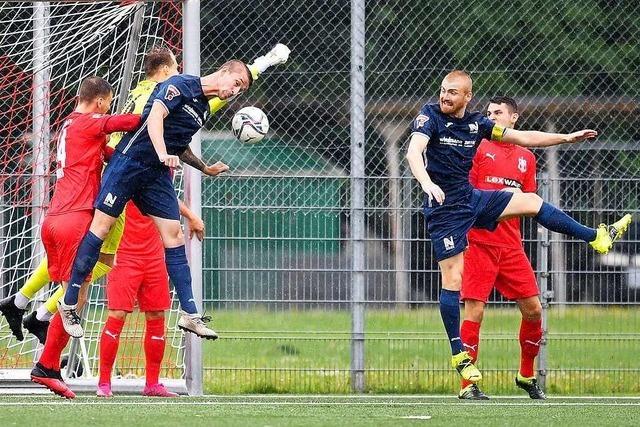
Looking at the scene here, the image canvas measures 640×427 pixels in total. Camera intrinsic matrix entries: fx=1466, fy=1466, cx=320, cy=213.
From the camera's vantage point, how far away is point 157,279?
973 centimetres

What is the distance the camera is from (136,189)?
349 inches

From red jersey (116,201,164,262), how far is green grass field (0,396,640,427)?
3.53 ft

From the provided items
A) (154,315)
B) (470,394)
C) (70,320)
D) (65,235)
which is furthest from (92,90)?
(470,394)

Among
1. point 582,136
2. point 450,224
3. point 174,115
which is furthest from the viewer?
point 582,136

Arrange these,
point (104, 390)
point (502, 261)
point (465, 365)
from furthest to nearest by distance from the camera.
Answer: point (502, 261), point (104, 390), point (465, 365)

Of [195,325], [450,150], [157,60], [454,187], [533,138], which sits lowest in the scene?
[195,325]

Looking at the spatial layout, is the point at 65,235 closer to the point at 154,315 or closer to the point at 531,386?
the point at 154,315

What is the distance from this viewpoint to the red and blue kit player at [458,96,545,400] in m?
9.98

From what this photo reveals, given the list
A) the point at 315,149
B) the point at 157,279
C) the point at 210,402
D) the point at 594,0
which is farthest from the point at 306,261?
the point at 594,0

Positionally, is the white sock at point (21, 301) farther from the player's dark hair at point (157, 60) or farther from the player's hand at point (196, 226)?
the player's dark hair at point (157, 60)

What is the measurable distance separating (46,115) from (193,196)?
1.57 m

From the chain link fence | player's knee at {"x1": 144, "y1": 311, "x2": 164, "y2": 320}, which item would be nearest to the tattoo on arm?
player's knee at {"x1": 144, "y1": 311, "x2": 164, "y2": 320}

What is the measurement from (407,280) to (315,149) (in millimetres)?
1473

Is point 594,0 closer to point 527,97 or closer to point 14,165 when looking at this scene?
point 527,97
